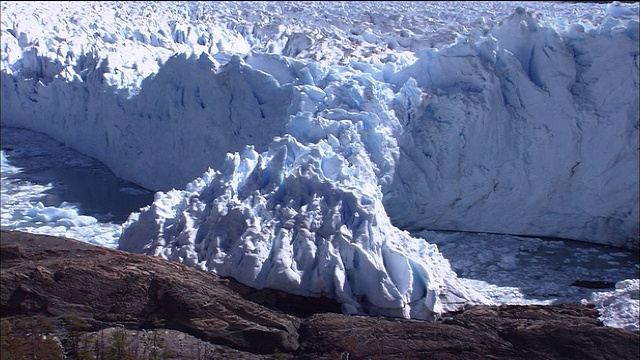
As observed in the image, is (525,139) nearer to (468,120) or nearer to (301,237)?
(468,120)

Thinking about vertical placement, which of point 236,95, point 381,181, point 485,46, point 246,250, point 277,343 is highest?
point 485,46

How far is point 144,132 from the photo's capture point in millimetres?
7023

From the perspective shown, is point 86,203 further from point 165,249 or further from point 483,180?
point 483,180

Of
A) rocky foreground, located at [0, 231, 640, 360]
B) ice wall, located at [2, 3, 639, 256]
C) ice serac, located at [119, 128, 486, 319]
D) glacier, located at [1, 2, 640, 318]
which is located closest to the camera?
rocky foreground, located at [0, 231, 640, 360]

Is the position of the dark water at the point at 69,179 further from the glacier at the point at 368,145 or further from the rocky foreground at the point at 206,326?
the rocky foreground at the point at 206,326

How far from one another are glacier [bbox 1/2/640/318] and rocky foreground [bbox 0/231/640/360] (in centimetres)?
43

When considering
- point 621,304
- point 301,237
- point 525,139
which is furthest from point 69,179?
point 621,304

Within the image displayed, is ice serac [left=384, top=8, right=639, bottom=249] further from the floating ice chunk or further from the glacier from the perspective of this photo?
the floating ice chunk

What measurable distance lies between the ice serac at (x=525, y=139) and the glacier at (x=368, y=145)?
1 centimetres

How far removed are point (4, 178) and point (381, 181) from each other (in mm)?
3646

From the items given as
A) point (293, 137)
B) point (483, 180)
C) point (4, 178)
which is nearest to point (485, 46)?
point (483, 180)

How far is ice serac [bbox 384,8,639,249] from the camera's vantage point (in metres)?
6.08

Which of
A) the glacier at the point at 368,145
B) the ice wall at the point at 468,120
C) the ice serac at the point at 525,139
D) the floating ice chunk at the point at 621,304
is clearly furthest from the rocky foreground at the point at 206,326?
the ice serac at the point at 525,139

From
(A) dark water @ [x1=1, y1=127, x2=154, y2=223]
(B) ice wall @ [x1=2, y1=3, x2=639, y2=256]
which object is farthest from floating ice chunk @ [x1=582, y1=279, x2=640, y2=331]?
(A) dark water @ [x1=1, y1=127, x2=154, y2=223]
